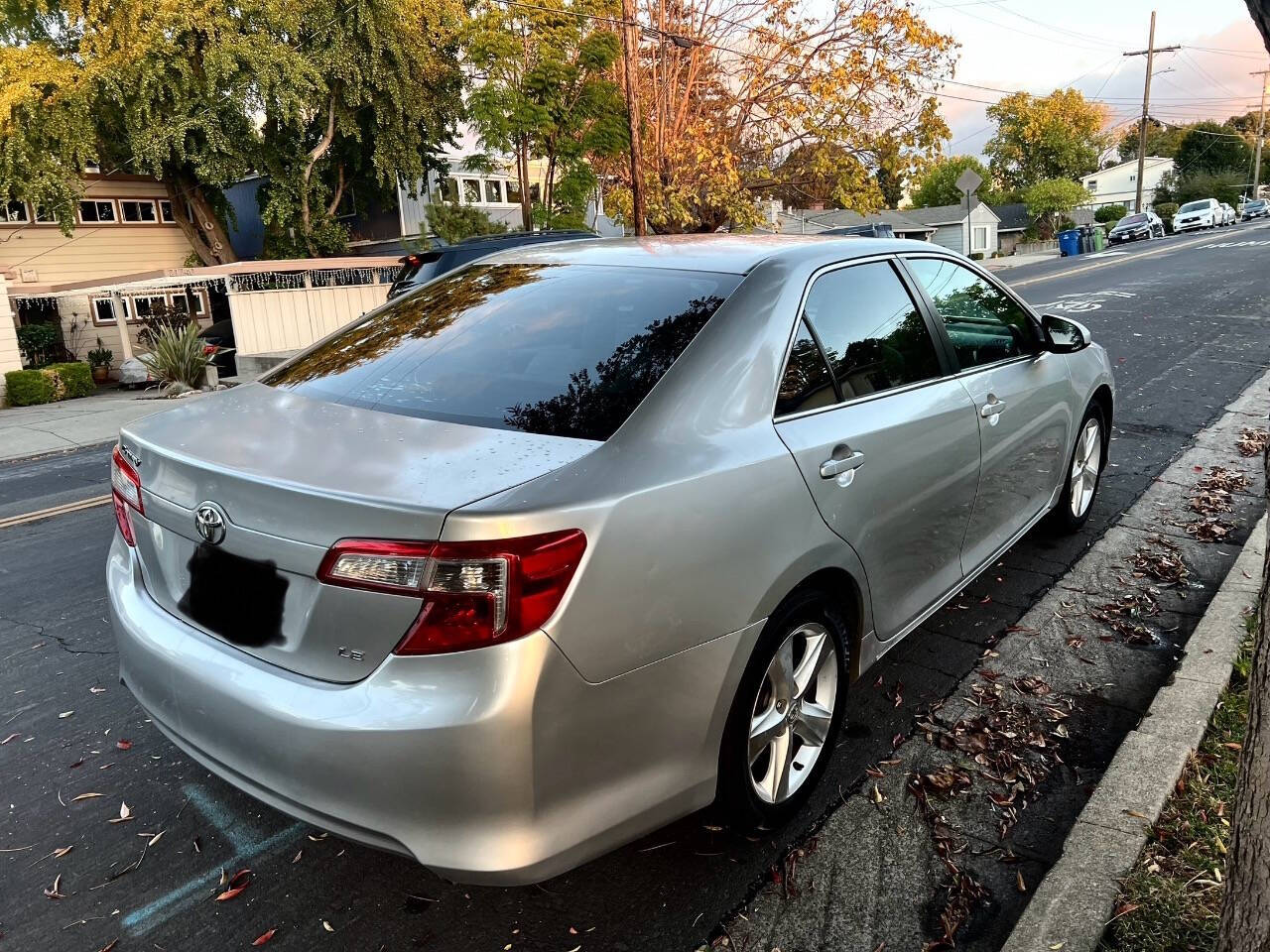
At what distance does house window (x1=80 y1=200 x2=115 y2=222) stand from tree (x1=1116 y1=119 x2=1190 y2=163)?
341ft

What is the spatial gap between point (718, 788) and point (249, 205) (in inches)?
1259

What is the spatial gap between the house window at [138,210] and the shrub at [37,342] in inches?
191

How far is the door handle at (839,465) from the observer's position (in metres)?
2.75

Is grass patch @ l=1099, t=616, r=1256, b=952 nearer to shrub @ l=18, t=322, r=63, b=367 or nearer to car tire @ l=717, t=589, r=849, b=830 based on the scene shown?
car tire @ l=717, t=589, r=849, b=830

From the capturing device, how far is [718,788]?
255 centimetres

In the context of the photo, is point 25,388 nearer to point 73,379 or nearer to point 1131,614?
point 73,379

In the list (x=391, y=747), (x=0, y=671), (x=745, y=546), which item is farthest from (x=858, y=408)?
(x=0, y=671)

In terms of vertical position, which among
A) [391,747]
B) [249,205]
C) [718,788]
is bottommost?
[718,788]

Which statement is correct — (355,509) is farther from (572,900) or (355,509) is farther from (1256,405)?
(1256,405)

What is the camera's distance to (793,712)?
9.20ft

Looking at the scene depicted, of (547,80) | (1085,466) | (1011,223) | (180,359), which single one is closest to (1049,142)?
(1011,223)

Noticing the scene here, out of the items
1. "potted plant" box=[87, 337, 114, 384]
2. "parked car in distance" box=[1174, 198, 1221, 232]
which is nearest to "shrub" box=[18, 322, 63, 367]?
"potted plant" box=[87, 337, 114, 384]

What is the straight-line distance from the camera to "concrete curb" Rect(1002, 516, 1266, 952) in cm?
238

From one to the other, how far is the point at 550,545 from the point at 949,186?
75.1 metres
